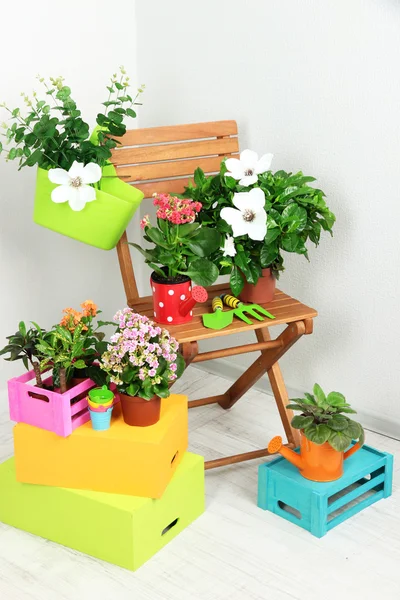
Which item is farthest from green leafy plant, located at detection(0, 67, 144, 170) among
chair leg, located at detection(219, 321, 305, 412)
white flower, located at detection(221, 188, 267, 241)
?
chair leg, located at detection(219, 321, 305, 412)

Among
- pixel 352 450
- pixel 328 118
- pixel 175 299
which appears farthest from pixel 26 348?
pixel 328 118

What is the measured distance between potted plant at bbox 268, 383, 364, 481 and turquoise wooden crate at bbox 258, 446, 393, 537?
0.03 m

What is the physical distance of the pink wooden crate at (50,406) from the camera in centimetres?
203

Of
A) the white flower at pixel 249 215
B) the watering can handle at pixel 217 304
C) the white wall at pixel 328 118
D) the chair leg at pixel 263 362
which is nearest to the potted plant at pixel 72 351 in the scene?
the watering can handle at pixel 217 304

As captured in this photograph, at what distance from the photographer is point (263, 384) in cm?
298

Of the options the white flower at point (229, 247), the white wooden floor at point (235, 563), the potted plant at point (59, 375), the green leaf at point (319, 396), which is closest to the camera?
the white wooden floor at point (235, 563)

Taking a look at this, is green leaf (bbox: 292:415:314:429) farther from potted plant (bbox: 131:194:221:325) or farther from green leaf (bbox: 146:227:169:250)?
green leaf (bbox: 146:227:169:250)

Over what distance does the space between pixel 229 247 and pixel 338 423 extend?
0.56 metres

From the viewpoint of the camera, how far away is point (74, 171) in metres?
2.26

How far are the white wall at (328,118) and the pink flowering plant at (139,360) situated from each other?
838mm

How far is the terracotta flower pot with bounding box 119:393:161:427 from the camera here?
2035mm

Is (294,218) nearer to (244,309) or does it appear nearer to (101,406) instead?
(244,309)

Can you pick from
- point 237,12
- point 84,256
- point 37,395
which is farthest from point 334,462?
point 237,12

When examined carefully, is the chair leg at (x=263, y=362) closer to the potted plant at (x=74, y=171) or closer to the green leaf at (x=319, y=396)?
the green leaf at (x=319, y=396)
